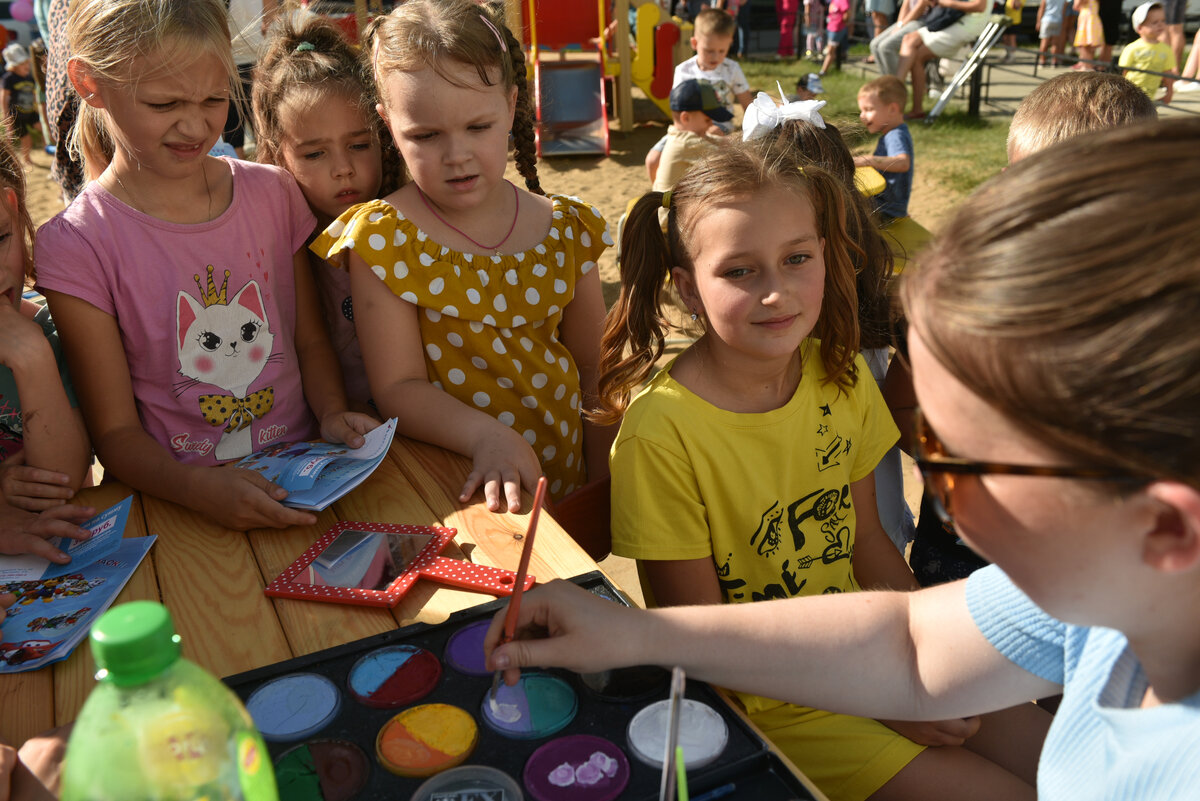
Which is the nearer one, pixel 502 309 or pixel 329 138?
pixel 502 309

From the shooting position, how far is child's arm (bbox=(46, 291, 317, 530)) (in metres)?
1.55

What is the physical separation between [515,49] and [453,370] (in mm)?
756

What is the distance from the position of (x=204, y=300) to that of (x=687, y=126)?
4.69 m

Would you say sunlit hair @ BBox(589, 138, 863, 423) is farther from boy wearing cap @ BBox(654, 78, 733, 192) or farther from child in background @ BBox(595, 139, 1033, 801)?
boy wearing cap @ BBox(654, 78, 733, 192)

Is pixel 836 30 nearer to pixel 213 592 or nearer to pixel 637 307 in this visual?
pixel 637 307

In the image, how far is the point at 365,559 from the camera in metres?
1.45

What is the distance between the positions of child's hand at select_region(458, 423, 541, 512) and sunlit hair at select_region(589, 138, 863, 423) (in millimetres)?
247

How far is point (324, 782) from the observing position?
3.35 feet

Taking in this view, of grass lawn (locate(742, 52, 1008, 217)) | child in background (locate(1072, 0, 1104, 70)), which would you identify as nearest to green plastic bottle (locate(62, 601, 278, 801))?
grass lawn (locate(742, 52, 1008, 217))

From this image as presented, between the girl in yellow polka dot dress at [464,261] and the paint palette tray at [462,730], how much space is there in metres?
0.60

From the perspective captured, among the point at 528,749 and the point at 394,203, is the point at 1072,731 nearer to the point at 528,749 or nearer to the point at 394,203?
the point at 528,749

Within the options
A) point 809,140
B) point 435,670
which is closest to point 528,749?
point 435,670

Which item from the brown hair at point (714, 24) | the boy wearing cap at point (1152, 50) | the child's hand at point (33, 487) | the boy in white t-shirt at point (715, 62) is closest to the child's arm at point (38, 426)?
the child's hand at point (33, 487)

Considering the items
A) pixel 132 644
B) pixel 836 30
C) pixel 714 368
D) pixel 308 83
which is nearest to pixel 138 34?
pixel 308 83
